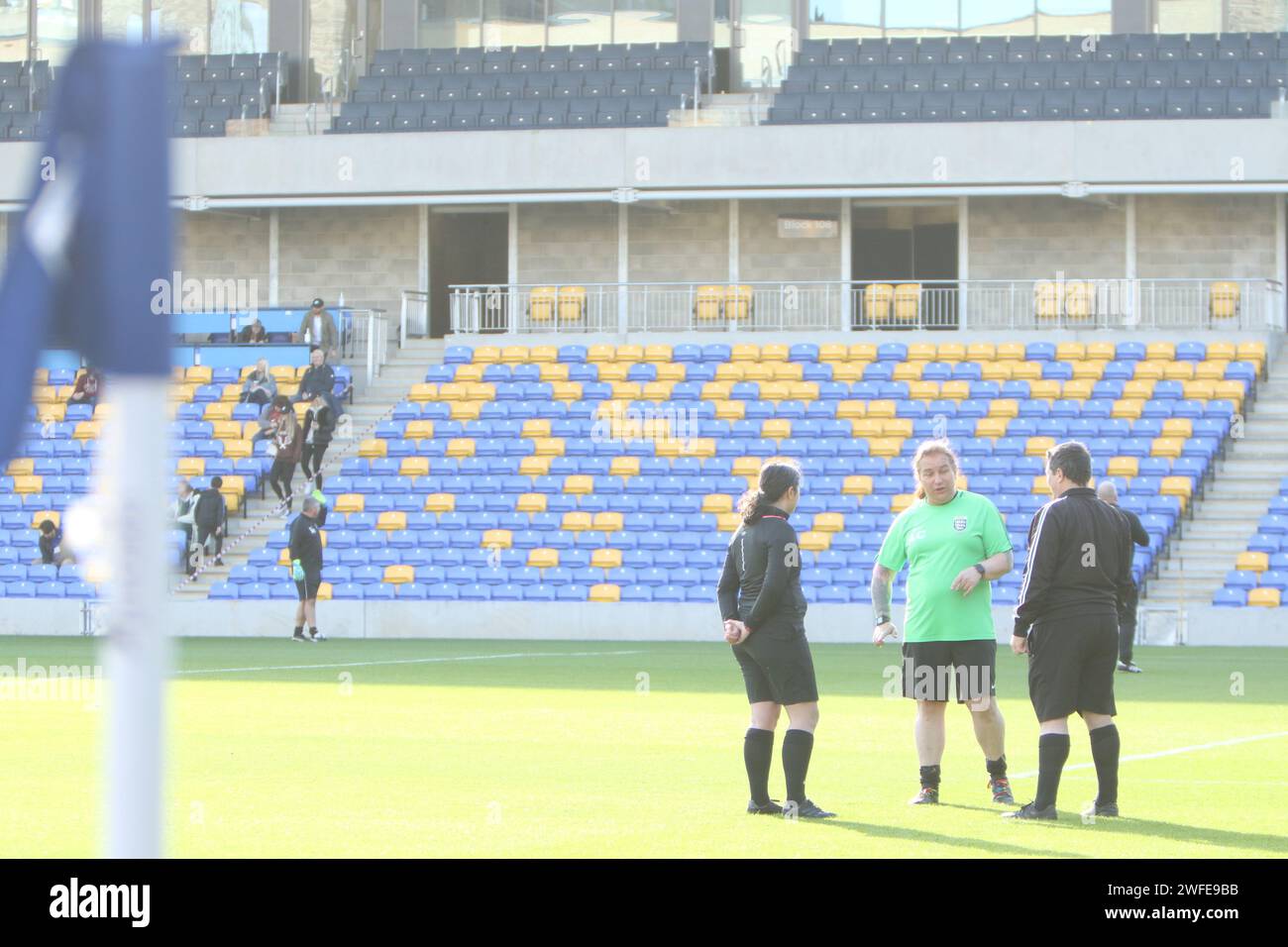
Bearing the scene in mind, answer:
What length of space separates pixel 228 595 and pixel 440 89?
14636mm

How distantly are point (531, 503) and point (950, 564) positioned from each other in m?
21.3

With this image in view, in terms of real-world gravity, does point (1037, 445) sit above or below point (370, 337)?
below

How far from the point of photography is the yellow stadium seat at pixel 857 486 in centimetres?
3019

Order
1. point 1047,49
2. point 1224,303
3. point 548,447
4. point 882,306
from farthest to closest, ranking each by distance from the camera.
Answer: point 1047,49 < point 882,306 < point 1224,303 < point 548,447

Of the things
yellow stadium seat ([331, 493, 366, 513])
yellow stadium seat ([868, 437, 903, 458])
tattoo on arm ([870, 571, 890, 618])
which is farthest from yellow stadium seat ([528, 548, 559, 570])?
tattoo on arm ([870, 571, 890, 618])

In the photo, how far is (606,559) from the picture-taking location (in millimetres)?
29359

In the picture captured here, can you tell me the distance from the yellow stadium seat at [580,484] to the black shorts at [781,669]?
2144cm

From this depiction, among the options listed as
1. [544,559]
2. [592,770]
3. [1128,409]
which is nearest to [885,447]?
[1128,409]

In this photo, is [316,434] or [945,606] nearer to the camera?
[945,606]

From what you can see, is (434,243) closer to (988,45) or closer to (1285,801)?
(988,45)

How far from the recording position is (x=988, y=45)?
126 ft

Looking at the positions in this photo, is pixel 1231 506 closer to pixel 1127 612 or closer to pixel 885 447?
pixel 885 447

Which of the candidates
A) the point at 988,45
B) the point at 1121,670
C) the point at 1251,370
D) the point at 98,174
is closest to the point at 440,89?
the point at 988,45

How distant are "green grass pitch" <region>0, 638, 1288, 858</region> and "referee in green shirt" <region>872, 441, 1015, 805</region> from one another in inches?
16.1
